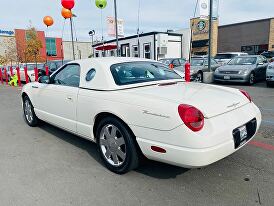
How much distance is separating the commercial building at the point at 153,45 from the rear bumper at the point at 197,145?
819 inches

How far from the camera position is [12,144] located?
4293 millimetres

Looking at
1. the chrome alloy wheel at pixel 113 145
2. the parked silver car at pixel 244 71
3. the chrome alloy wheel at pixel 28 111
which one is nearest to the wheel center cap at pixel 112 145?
the chrome alloy wheel at pixel 113 145

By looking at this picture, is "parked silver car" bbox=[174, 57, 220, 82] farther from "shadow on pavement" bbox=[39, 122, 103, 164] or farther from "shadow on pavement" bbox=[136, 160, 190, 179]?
"shadow on pavement" bbox=[136, 160, 190, 179]

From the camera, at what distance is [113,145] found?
312cm

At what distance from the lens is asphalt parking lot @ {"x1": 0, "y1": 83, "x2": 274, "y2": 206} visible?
2.54 m

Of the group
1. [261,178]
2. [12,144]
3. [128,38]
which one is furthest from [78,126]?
[128,38]

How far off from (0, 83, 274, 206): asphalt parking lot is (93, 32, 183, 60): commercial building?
19769 millimetres

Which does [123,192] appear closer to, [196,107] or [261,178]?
[196,107]

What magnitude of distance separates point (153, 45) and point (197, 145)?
23.1 m

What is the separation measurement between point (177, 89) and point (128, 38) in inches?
1005

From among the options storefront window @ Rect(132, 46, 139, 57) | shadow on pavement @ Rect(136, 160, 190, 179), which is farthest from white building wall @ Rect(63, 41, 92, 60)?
shadow on pavement @ Rect(136, 160, 190, 179)

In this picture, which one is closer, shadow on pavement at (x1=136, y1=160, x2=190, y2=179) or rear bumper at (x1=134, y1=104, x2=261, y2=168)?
rear bumper at (x1=134, y1=104, x2=261, y2=168)

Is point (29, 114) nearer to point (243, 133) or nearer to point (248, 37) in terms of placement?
point (243, 133)

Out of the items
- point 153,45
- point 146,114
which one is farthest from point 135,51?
point 146,114
